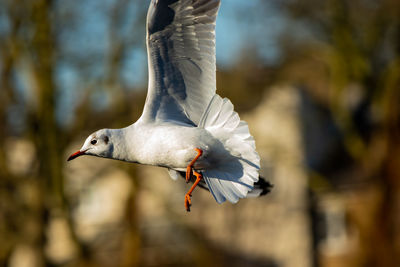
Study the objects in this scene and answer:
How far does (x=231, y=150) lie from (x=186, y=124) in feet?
1.36

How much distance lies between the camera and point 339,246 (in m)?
14.5

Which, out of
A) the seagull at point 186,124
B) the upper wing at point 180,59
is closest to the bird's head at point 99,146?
the seagull at point 186,124

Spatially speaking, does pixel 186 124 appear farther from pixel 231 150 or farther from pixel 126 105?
pixel 126 105

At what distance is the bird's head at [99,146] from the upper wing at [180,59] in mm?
296

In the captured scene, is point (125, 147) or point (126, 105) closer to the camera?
point (125, 147)

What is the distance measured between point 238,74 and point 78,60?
301 centimetres

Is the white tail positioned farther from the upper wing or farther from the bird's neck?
the bird's neck

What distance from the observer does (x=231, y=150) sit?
3.78m

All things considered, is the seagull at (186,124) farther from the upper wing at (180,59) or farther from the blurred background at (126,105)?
the blurred background at (126,105)

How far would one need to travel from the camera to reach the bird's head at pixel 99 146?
3.74 metres

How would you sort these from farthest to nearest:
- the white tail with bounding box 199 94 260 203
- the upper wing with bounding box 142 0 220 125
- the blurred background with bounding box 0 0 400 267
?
the blurred background with bounding box 0 0 400 267
the upper wing with bounding box 142 0 220 125
the white tail with bounding box 199 94 260 203

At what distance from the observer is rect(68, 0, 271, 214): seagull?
3707 mm

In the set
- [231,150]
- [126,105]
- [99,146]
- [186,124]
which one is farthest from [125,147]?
[126,105]

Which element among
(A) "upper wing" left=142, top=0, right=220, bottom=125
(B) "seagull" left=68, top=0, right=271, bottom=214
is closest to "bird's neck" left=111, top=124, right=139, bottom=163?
(B) "seagull" left=68, top=0, right=271, bottom=214
